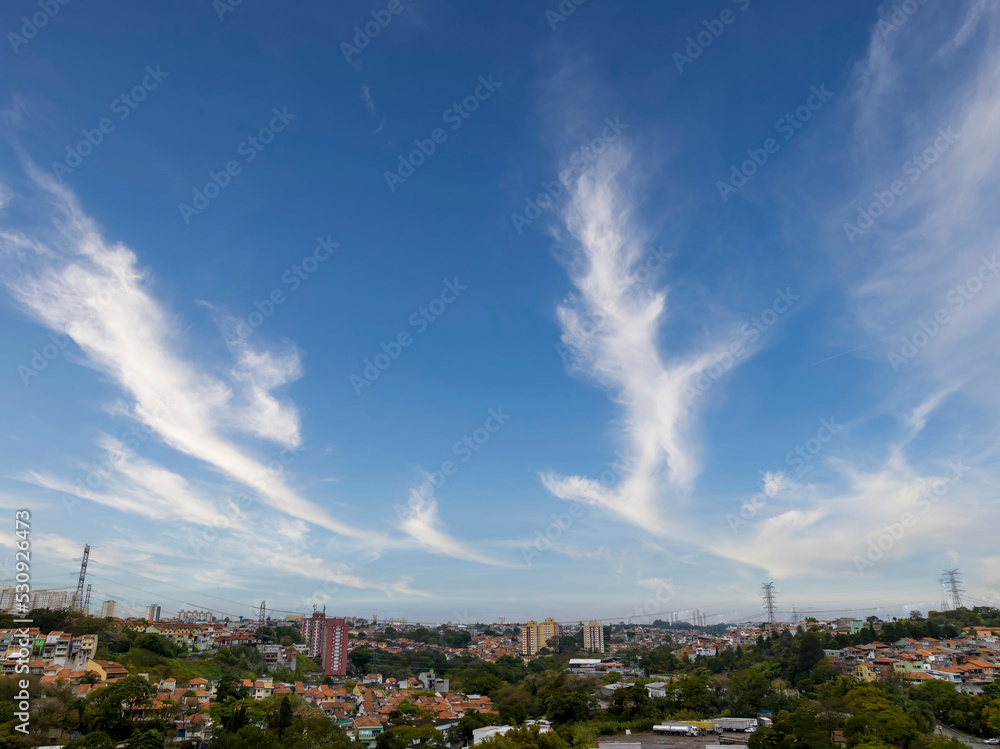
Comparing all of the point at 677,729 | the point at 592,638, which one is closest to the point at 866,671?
the point at 677,729

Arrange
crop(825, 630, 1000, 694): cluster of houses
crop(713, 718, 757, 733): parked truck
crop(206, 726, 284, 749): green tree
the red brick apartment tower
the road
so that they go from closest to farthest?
crop(206, 726, 284, 749): green tree
the road
crop(713, 718, 757, 733): parked truck
crop(825, 630, 1000, 694): cluster of houses
the red brick apartment tower

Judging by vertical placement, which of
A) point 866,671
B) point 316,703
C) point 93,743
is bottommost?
point 316,703

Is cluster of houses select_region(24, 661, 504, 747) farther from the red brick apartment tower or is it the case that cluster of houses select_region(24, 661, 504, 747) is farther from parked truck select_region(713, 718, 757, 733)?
the red brick apartment tower

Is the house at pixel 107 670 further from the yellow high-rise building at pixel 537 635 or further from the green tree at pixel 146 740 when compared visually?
the yellow high-rise building at pixel 537 635

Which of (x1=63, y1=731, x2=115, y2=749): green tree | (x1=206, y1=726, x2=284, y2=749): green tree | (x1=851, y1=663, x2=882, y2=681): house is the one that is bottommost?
(x1=851, y1=663, x2=882, y2=681): house

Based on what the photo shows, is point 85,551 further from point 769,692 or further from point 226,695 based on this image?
point 769,692

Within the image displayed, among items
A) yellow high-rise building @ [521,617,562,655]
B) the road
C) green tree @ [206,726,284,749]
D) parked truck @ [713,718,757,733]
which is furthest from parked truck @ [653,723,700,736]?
yellow high-rise building @ [521,617,562,655]

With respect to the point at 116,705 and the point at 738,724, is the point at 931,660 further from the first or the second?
the point at 116,705
